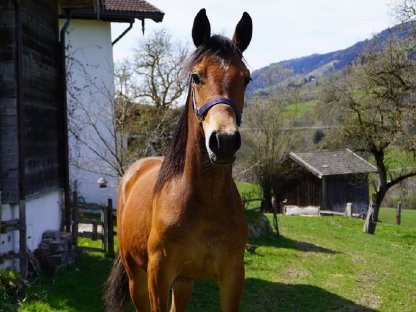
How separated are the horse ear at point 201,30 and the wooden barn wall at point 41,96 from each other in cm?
539

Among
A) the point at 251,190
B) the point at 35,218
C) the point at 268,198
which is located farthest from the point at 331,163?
the point at 35,218

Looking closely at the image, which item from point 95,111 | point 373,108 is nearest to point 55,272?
point 95,111

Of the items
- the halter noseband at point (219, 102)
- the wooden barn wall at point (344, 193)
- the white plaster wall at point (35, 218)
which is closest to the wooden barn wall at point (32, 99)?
the white plaster wall at point (35, 218)

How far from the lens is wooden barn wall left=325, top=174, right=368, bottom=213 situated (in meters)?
34.8

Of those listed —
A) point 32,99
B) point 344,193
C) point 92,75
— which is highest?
point 92,75

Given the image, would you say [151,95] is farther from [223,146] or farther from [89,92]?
[223,146]

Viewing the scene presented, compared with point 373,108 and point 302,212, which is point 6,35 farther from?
point 302,212

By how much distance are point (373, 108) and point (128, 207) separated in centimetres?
1776

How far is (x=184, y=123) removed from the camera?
11.3 feet

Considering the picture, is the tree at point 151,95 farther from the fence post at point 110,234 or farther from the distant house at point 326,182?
the distant house at point 326,182

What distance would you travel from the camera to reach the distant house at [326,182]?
34.5 meters

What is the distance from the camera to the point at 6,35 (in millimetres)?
7254

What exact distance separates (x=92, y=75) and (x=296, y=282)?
917 cm

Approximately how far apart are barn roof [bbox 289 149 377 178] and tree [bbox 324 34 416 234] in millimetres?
11386
